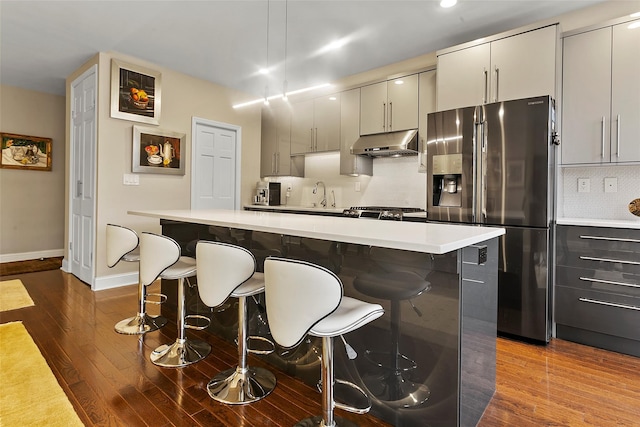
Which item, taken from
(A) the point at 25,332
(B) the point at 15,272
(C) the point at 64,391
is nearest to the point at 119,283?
(A) the point at 25,332

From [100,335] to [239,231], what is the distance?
1407mm

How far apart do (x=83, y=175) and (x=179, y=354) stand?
3.04m

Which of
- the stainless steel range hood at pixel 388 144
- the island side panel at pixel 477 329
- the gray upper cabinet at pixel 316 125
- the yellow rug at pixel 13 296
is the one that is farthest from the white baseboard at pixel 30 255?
the island side panel at pixel 477 329

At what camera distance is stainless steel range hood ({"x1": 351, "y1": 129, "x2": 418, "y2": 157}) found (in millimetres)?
3738

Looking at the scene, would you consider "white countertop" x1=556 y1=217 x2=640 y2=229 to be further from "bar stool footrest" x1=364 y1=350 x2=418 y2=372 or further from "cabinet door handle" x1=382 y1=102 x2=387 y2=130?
"cabinet door handle" x1=382 y1=102 x2=387 y2=130

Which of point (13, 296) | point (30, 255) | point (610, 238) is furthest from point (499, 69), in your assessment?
point (30, 255)

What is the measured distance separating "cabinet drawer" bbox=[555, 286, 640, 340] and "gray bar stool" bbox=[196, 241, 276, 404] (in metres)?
2.28

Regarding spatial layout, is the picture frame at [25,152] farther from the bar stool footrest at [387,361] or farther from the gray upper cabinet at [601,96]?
the gray upper cabinet at [601,96]

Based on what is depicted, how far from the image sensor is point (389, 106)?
3.99m

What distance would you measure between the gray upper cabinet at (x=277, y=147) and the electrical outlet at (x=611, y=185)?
3.55 meters

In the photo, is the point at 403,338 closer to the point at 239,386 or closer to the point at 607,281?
the point at 239,386

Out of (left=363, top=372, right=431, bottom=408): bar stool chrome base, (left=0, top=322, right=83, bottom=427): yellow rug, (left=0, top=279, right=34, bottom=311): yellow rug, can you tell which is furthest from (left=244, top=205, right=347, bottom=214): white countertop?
(left=0, top=322, right=83, bottom=427): yellow rug

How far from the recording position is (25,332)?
8.77ft

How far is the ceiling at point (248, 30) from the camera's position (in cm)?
293
